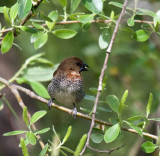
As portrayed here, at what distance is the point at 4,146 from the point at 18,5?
3173mm

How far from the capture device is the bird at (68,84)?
3.92 metres

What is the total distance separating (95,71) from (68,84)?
1.38 m

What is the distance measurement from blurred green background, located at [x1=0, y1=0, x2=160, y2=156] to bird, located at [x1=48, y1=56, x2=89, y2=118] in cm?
93

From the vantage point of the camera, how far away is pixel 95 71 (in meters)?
5.34

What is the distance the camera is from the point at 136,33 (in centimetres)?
261

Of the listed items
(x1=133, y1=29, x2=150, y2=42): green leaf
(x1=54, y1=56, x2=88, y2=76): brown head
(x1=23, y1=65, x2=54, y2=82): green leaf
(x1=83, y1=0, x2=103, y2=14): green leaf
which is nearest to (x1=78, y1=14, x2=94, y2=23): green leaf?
(x1=83, y1=0, x2=103, y2=14): green leaf

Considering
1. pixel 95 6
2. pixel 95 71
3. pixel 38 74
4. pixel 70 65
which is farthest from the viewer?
pixel 95 71

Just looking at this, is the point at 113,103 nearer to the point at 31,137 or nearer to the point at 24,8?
the point at 31,137

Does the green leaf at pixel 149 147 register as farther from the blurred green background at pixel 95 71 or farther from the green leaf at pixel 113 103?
the blurred green background at pixel 95 71

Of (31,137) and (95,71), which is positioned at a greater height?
(31,137)

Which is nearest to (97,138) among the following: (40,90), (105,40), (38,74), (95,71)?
(105,40)

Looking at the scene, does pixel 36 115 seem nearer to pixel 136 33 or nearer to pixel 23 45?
pixel 136 33

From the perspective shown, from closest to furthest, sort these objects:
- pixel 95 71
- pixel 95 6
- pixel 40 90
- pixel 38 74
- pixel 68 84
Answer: pixel 95 6
pixel 40 90
pixel 38 74
pixel 68 84
pixel 95 71

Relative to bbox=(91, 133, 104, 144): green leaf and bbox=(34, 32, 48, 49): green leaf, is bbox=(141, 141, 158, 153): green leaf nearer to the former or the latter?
bbox=(91, 133, 104, 144): green leaf
